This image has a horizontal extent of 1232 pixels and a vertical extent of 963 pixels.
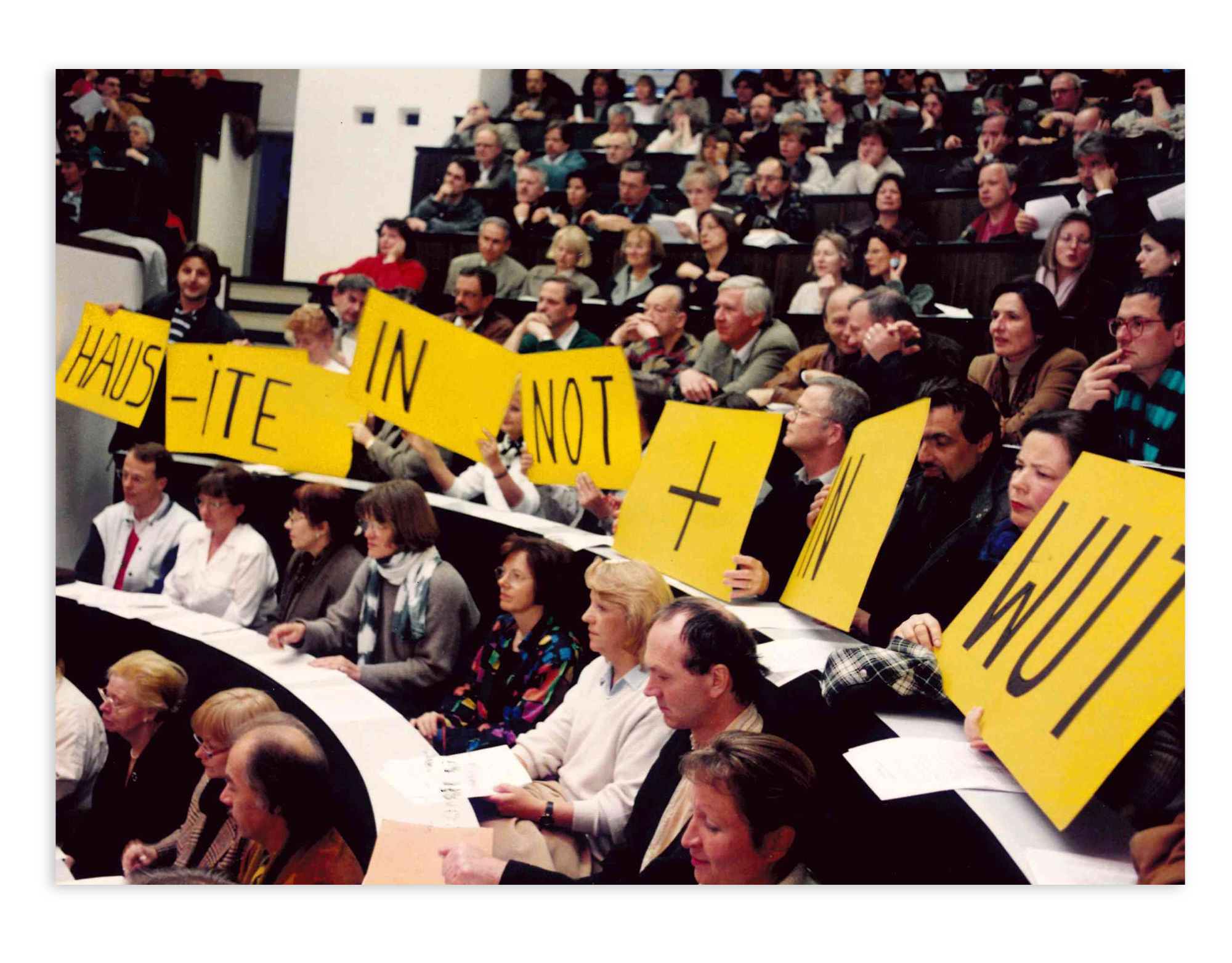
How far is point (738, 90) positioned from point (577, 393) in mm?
852

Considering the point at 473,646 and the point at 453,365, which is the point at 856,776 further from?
the point at 453,365

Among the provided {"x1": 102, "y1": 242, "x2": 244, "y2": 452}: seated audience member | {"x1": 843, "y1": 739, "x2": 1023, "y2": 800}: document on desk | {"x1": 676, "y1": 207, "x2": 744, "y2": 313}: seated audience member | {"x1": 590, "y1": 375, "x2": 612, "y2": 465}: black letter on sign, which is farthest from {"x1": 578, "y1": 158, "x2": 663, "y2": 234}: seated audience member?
{"x1": 843, "y1": 739, "x2": 1023, "y2": 800}: document on desk

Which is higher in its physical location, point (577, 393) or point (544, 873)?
point (577, 393)

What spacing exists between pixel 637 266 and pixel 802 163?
59 centimetres

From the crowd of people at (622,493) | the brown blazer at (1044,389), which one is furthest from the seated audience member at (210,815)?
the brown blazer at (1044,389)

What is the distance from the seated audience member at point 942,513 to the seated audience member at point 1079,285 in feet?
1.04

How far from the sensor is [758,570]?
81.0 inches

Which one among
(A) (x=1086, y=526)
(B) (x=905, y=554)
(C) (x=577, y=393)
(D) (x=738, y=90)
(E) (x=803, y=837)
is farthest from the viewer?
(D) (x=738, y=90)

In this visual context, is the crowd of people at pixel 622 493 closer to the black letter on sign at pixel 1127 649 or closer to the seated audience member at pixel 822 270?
the seated audience member at pixel 822 270

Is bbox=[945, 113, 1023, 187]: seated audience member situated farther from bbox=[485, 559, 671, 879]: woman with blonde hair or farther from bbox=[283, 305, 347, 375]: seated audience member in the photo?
bbox=[283, 305, 347, 375]: seated audience member

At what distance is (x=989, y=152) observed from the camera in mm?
2498

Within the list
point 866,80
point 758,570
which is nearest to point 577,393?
point 758,570

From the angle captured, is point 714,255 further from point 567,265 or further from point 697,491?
point 697,491

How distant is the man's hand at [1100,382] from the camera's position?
1975mm
